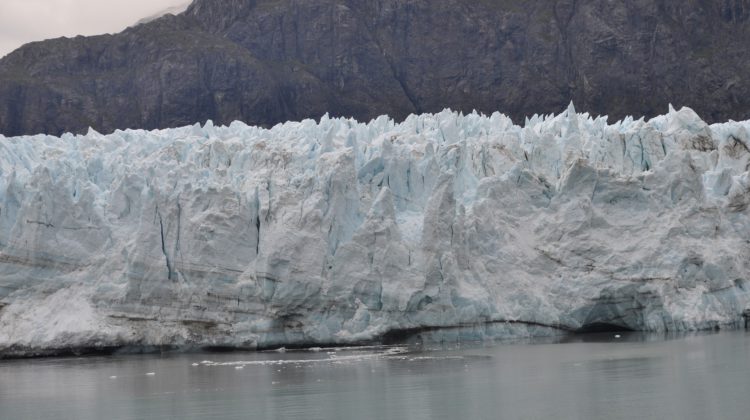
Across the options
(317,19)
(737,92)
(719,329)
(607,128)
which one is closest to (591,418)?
(719,329)

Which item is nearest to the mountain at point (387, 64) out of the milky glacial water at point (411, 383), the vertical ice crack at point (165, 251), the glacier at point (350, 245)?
the glacier at point (350, 245)

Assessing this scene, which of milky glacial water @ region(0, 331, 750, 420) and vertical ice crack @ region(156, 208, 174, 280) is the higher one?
vertical ice crack @ region(156, 208, 174, 280)

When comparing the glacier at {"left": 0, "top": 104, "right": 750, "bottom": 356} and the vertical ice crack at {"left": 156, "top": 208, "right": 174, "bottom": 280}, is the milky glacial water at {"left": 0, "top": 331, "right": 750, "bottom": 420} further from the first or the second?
the vertical ice crack at {"left": 156, "top": 208, "right": 174, "bottom": 280}

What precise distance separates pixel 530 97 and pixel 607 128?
76.1 feet

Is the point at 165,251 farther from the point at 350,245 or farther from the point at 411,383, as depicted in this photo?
the point at 411,383

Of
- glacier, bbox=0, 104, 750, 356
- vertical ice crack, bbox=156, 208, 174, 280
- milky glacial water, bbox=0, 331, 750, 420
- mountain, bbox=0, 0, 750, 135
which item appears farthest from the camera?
mountain, bbox=0, 0, 750, 135

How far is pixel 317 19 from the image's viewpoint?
179ft

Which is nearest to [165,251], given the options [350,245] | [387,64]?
[350,245]

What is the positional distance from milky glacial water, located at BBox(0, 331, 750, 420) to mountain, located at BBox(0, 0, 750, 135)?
95.0 feet

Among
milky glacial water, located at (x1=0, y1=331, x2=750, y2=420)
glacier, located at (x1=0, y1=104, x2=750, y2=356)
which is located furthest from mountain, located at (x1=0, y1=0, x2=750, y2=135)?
milky glacial water, located at (x1=0, y1=331, x2=750, y2=420)

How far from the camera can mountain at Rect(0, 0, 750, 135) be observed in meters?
50.4

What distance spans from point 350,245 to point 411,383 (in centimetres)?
594

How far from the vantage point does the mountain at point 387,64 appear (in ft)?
165

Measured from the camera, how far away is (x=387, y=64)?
53.9m
